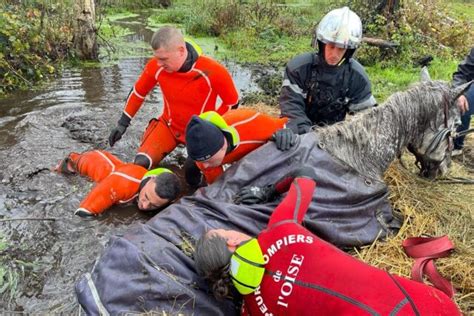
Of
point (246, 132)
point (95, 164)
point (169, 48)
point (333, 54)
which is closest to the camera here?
point (246, 132)

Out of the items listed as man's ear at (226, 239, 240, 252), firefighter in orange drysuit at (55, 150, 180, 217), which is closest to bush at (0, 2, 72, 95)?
firefighter in orange drysuit at (55, 150, 180, 217)

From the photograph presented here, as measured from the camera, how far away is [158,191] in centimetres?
373

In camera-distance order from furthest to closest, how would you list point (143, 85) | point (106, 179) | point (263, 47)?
point (263, 47), point (143, 85), point (106, 179)

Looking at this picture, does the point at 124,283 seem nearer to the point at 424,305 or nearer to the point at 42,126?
the point at 424,305

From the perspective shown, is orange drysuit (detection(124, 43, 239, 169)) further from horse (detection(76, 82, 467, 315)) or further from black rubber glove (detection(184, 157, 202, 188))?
horse (detection(76, 82, 467, 315))

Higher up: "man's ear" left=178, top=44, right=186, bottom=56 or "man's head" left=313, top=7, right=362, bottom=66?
"man's head" left=313, top=7, right=362, bottom=66

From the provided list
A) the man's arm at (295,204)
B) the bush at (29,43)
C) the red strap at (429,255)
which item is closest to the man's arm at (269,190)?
the man's arm at (295,204)

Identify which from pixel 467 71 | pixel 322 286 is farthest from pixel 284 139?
pixel 467 71

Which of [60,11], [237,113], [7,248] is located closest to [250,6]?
[60,11]

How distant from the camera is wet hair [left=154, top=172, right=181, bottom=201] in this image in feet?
12.3

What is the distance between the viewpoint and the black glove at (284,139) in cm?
329

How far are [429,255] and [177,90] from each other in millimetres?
3013

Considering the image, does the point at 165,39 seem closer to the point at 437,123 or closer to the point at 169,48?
the point at 169,48

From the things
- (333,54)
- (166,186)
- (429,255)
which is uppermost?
(333,54)
